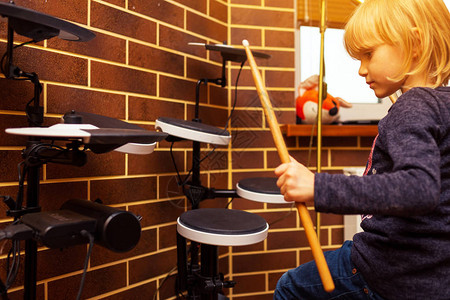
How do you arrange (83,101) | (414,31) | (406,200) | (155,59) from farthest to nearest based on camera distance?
(155,59), (83,101), (414,31), (406,200)

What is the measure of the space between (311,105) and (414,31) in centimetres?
96

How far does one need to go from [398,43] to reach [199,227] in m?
0.62

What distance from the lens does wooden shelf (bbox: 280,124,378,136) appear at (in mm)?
1675

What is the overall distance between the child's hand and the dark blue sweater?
0.03 metres

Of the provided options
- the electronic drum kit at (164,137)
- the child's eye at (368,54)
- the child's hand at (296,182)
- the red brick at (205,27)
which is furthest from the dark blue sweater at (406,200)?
the red brick at (205,27)

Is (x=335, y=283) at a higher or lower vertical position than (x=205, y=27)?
lower

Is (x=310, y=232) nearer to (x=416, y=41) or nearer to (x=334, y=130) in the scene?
(x=416, y=41)

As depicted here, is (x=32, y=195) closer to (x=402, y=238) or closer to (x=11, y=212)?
(x=11, y=212)

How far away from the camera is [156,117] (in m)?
1.41

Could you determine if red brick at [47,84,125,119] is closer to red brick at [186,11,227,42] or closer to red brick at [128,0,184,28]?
red brick at [128,0,184,28]

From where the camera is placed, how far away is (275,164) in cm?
177

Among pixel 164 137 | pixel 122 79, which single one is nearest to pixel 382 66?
pixel 164 137

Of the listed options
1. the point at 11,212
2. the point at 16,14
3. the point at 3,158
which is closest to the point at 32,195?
the point at 11,212

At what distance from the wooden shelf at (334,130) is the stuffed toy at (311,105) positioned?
6 cm
